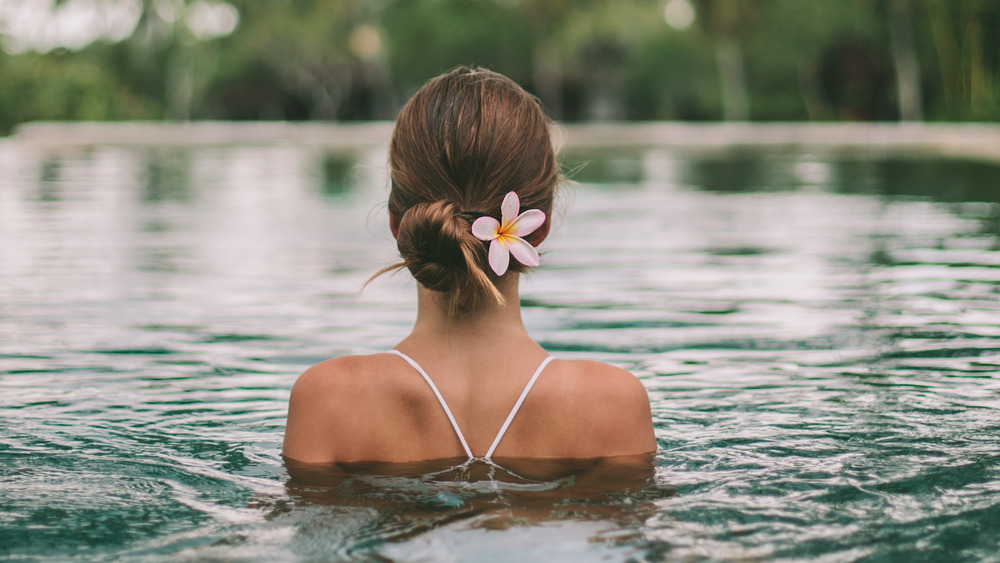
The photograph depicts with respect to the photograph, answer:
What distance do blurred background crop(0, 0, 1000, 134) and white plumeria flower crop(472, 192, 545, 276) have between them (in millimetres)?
32607

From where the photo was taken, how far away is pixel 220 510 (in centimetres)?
295

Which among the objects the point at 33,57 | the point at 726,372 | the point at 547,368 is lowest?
the point at 726,372

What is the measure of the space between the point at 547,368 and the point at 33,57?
41.5 metres

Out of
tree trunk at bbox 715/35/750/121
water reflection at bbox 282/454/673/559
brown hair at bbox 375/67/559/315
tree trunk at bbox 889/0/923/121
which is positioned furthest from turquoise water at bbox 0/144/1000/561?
tree trunk at bbox 715/35/750/121

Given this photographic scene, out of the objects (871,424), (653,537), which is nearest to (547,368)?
(653,537)

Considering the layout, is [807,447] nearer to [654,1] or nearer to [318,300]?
[318,300]

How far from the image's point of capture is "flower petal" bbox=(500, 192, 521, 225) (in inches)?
98.3

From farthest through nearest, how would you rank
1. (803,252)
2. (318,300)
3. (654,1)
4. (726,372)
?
(654,1)
(803,252)
(318,300)
(726,372)

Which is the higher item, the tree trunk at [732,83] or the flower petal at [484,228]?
the tree trunk at [732,83]

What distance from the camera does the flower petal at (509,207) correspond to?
98.3 inches

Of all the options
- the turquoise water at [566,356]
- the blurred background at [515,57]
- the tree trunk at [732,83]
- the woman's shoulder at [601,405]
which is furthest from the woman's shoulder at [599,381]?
the tree trunk at [732,83]

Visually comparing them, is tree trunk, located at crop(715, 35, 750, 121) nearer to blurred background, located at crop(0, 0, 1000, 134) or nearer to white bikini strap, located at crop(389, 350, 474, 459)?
blurred background, located at crop(0, 0, 1000, 134)

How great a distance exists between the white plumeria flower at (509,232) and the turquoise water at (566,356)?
1.68ft

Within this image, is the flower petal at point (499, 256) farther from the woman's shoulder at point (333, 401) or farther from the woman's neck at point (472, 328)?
the woman's shoulder at point (333, 401)
